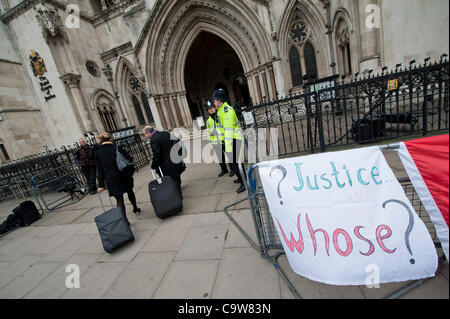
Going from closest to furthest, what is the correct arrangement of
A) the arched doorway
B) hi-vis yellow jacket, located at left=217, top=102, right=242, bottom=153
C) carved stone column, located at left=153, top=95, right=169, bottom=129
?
1. hi-vis yellow jacket, located at left=217, top=102, right=242, bottom=153
2. carved stone column, located at left=153, top=95, right=169, bottom=129
3. the arched doorway

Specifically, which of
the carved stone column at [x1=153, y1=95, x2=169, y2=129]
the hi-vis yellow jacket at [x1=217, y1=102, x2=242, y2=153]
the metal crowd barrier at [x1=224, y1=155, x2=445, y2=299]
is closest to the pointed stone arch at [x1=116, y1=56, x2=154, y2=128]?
the carved stone column at [x1=153, y1=95, x2=169, y2=129]

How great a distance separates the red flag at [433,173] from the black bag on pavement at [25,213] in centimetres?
815

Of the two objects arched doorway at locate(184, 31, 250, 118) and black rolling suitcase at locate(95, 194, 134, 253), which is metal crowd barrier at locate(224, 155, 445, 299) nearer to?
black rolling suitcase at locate(95, 194, 134, 253)

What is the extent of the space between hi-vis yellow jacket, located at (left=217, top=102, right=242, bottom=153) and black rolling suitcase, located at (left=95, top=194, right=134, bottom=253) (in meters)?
2.38

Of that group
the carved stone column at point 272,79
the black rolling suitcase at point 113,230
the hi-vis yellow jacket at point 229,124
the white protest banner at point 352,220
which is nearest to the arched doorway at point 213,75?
the carved stone column at point 272,79

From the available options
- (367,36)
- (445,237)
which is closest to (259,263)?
(445,237)

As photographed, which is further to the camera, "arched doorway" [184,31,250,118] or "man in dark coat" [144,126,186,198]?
"arched doorway" [184,31,250,118]

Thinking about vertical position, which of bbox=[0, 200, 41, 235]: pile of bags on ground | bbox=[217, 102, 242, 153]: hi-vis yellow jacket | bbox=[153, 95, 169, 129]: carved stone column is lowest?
bbox=[0, 200, 41, 235]: pile of bags on ground

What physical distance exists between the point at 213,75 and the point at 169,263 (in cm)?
2100

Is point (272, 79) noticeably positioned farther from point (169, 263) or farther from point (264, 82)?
point (169, 263)

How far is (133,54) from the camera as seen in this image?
1356cm

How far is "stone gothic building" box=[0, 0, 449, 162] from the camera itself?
11.6 metres

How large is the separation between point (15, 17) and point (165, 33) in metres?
11.0
